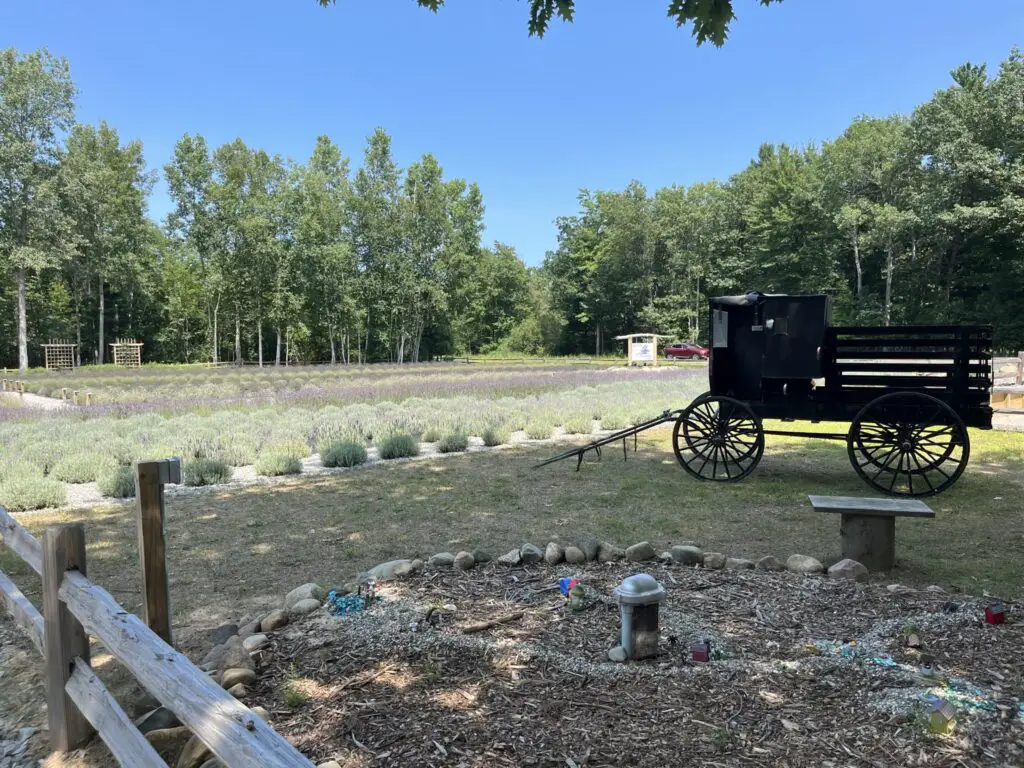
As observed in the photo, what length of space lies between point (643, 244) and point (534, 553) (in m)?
53.9

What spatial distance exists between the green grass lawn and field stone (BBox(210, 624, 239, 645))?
298 mm

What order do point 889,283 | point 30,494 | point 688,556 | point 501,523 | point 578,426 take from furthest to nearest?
1. point 889,283
2. point 578,426
3. point 30,494
4. point 501,523
5. point 688,556

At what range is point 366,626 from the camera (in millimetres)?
3500

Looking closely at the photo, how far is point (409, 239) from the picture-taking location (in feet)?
142

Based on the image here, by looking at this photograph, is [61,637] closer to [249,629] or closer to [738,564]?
[249,629]

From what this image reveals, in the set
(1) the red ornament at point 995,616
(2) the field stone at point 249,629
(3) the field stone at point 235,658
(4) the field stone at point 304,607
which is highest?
(1) the red ornament at point 995,616

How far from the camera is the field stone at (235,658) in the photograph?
300 cm

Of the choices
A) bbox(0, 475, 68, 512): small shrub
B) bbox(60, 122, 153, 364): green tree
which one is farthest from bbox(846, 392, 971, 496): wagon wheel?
bbox(60, 122, 153, 364): green tree

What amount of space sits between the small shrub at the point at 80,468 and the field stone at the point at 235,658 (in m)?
6.04

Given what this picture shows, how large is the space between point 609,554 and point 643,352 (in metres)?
28.9

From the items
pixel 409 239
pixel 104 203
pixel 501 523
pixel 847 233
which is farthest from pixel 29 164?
pixel 847 233

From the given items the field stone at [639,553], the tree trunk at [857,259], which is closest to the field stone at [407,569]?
the field stone at [639,553]

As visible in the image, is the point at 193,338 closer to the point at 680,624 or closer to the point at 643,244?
the point at 643,244

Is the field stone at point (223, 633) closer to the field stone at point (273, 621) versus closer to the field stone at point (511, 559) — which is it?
the field stone at point (273, 621)
